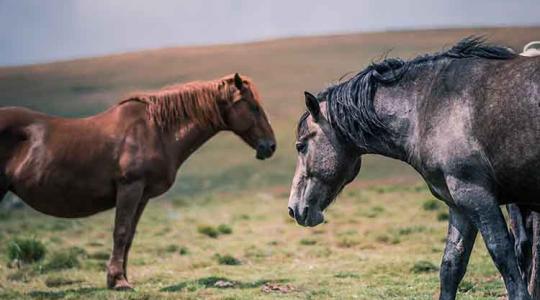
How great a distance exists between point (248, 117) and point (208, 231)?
6.75 meters

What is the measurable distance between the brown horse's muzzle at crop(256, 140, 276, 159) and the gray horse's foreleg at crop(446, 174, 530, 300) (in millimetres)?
5555

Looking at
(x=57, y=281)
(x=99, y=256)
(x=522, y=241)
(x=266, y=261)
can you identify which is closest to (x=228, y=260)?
(x=266, y=261)

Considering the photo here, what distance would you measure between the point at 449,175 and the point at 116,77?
182 feet

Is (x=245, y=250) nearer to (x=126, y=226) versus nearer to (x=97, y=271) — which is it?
(x=97, y=271)

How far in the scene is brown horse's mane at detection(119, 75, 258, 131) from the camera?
34.4 feet

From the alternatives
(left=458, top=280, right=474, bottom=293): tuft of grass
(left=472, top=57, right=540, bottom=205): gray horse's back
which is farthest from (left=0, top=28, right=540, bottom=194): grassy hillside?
(left=472, top=57, right=540, bottom=205): gray horse's back

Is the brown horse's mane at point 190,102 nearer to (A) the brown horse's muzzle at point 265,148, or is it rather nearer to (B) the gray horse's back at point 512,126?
(A) the brown horse's muzzle at point 265,148

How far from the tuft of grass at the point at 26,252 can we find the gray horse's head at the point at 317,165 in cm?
702

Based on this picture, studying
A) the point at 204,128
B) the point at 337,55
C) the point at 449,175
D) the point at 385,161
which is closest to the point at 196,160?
the point at 385,161

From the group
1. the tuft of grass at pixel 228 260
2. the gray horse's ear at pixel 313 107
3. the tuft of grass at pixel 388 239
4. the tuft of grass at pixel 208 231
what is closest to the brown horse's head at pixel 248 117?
the tuft of grass at pixel 228 260

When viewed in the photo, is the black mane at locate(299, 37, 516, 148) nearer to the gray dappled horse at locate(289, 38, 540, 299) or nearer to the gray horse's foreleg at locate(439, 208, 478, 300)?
the gray dappled horse at locate(289, 38, 540, 299)

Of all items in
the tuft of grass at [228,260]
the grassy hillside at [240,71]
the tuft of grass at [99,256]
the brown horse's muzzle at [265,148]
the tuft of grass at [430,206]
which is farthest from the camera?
the grassy hillside at [240,71]

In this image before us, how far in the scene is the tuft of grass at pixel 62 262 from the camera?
11.8 meters

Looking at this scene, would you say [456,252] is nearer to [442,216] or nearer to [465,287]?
[465,287]
